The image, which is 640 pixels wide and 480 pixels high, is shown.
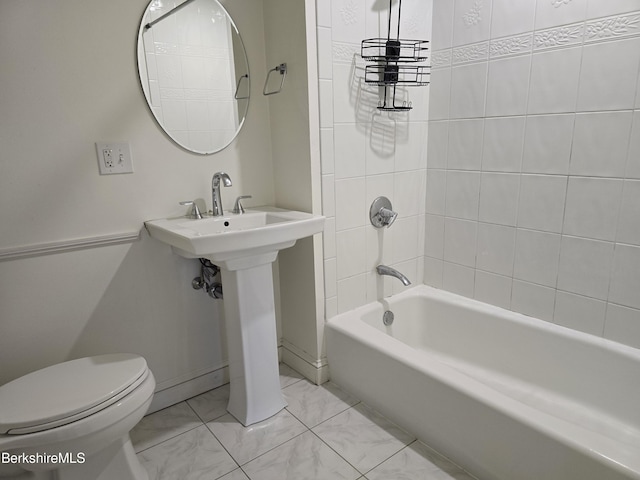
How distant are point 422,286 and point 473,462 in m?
A: 1.02

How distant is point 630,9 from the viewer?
4.60 feet

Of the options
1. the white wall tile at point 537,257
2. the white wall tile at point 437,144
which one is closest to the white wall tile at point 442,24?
the white wall tile at point 437,144

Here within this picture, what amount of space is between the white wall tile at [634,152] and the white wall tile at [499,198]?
0.40 meters

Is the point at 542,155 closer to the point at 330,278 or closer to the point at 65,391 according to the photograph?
the point at 330,278

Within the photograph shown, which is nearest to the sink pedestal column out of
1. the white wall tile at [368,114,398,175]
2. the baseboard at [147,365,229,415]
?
the baseboard at [147,365,229,415]

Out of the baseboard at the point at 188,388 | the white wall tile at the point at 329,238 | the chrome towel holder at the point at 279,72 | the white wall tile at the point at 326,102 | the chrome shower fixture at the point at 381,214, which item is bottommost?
the baseboard at the point at 188,388

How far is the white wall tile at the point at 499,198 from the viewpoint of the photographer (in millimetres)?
1817

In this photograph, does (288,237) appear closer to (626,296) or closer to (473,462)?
(473,462)

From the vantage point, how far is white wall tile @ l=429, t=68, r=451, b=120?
6.53 ft

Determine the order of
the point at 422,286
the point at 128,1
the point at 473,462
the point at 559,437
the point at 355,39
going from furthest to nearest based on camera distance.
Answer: the point at 422,286 → the point at 355,39 → the point at 128,1 → the point at 473,462 → the point at 559,437

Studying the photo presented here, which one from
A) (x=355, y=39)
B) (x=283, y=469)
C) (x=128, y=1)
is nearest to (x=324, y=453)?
(x=283, y=469)

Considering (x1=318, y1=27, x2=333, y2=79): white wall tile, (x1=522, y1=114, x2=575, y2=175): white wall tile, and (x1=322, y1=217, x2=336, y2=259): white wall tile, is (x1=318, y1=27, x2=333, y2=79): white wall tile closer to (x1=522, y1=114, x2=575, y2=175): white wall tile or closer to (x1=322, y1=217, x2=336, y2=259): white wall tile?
(x1=322, y1=217, x2=336, y2=259): white wall tile

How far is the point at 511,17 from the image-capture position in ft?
5.60

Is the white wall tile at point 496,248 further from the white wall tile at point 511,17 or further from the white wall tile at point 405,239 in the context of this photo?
the white wall tile at point 511,17
